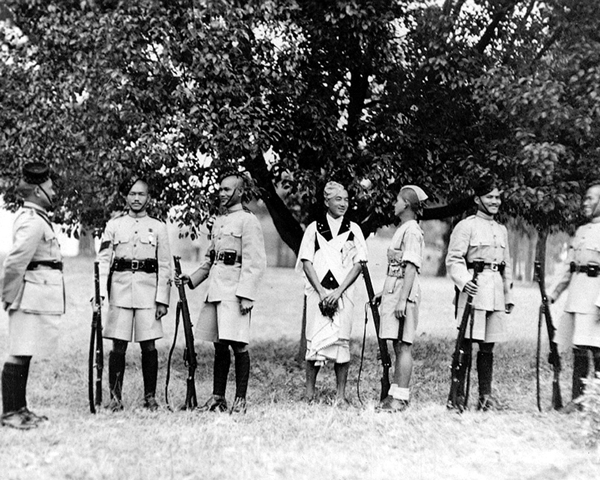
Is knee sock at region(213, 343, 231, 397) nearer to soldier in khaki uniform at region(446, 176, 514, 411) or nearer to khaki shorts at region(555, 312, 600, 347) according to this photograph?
soldier in khaki uniform at region(446, 176, 514, 411)

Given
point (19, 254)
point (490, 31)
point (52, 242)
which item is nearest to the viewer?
point (19, 254)

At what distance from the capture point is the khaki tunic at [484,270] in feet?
22.3

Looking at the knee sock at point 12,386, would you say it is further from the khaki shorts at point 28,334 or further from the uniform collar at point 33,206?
the uniform collar at point 33,206

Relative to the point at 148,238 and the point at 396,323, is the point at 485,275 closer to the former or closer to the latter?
the point at 396,323

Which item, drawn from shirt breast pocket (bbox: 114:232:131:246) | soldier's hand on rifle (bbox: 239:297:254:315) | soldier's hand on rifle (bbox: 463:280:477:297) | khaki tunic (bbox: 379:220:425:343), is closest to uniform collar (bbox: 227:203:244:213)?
soldier's hand on rifle (bbox: 239:297:254:315)

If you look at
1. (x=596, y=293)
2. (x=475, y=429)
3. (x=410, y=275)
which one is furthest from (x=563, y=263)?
(x=475, y=429)

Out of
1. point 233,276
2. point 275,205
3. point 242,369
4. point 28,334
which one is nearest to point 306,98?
point 275,205

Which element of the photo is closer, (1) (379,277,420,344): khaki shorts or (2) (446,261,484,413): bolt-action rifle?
(2) (446,261,484,413): bolt-action rifle

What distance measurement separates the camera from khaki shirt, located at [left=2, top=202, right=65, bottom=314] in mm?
5625

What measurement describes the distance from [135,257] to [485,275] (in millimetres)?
3259

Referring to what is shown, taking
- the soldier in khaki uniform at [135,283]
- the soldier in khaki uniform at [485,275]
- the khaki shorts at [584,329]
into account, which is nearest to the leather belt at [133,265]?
the soldier in khaki uniform at [135,283]

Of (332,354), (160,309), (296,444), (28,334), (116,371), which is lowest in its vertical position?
(296,444)

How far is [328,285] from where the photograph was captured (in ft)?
23.0

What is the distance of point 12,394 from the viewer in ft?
18.6
